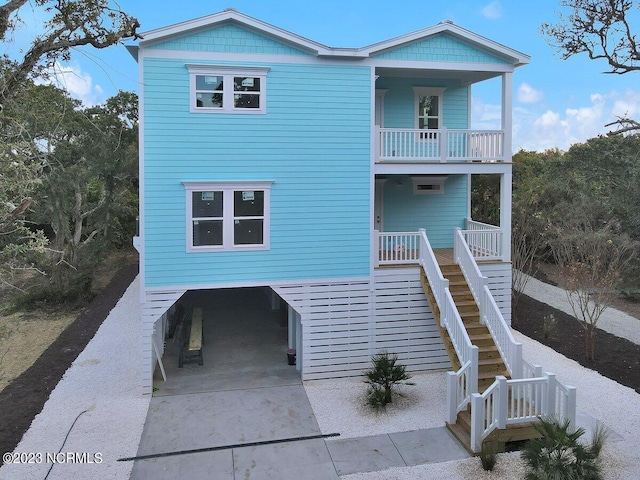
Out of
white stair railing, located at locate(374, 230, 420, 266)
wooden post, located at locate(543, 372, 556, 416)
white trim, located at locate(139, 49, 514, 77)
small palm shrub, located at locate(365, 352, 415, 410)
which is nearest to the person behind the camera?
wooden post, located at locate(543, 372, 556, 416)

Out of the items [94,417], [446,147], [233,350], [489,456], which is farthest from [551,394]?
[94,417]

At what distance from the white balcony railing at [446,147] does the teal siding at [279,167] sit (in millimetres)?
1064

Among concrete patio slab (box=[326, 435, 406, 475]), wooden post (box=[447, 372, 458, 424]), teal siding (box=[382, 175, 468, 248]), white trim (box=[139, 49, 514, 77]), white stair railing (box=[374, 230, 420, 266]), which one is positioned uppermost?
white trim (box=[139, 49, 514, 77])

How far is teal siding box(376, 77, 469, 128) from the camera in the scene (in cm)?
1441

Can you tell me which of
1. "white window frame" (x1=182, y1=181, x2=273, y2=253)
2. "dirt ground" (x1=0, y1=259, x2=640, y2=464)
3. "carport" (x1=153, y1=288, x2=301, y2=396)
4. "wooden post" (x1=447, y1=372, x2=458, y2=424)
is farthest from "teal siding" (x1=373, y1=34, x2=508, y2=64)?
"carport" (x1=153, y1=288, x2=301, y2=396)

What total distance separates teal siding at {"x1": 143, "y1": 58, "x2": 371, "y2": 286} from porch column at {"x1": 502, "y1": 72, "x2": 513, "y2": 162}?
3.56 metres

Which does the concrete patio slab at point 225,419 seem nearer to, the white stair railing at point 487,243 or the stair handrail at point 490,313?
the stair handrail at point 490,313

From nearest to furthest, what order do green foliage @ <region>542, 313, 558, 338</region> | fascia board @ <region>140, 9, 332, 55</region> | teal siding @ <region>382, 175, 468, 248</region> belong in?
1. fascia board @ <region>140, 9, 332, 55</region>
2. teal siding @ <region>382, 175, 468, 248</region>
3. green foliage @ <region>542, 313, 558, 338</region>

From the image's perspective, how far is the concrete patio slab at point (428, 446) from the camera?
8.50 meters

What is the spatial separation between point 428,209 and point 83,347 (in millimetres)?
10699

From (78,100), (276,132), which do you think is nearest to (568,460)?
(276,132)

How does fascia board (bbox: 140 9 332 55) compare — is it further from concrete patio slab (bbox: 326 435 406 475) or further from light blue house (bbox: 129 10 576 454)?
concrete patio slab (bbox: 326 435 406 475)

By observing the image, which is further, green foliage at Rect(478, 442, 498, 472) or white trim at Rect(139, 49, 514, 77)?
white trim at Rect(139, 49, 514, 77)

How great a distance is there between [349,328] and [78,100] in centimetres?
1660
